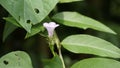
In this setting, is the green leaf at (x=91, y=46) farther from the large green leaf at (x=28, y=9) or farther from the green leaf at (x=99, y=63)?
the large green leaf at (x=28, y=9)

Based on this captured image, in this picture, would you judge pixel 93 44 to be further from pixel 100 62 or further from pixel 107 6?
pixel 107 6

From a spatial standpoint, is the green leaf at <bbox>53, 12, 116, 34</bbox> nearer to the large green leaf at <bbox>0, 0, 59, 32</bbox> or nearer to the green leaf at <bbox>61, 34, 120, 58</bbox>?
the green leaf at <bbox>61, 34, 120, 58</bbox>

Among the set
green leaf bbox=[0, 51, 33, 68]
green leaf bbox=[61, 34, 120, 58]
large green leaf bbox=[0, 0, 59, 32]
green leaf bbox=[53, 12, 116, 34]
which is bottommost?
green leaf bbox=[61, 34, 120, 58]

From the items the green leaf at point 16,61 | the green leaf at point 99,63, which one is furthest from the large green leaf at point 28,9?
the green leaf at point 99,63

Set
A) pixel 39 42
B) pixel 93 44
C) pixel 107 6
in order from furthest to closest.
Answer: pixel 107 6, pixel 39 42, pixel 93 44

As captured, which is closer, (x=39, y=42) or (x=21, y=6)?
(x=21, y=6)

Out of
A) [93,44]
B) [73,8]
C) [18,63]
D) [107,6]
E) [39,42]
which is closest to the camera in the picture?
[18,63]

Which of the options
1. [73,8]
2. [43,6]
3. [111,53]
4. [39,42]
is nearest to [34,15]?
[43,6]

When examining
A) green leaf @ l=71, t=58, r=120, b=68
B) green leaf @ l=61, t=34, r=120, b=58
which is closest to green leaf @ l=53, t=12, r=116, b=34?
green leaf @ l=61, t=34, r=120, b=58
